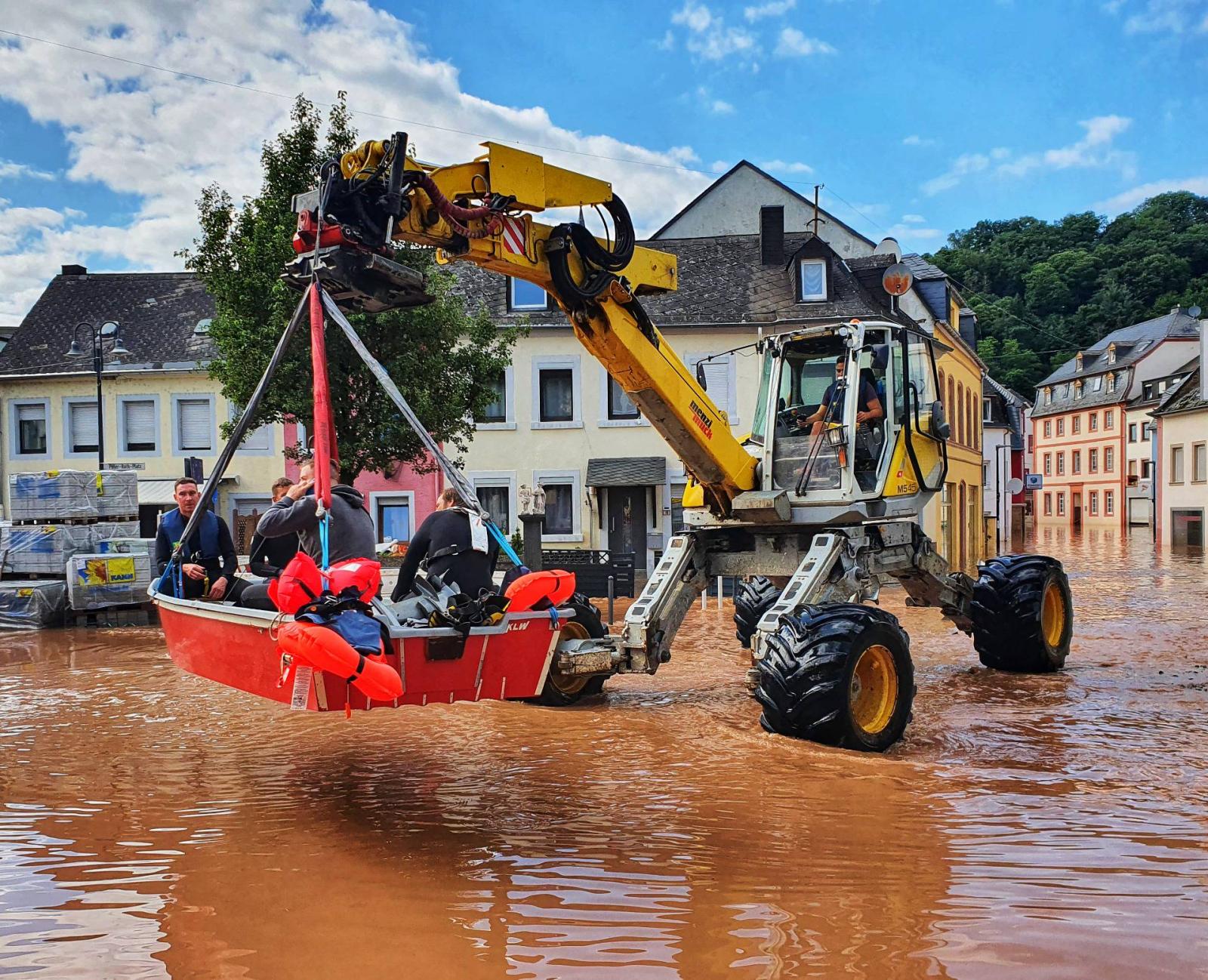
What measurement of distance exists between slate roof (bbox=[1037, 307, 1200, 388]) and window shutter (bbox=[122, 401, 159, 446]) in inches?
2157

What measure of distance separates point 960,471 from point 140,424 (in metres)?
23.1

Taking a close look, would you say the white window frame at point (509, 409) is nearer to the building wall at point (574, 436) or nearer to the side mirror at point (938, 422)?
the building wall at point (574, 436)

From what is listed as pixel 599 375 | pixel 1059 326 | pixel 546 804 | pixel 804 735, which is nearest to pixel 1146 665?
pixel 804 735

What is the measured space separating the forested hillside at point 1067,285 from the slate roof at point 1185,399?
90.2 feet

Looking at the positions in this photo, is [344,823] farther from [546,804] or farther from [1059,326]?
[1059,326]

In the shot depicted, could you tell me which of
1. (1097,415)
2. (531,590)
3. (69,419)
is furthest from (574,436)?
(1097,415)

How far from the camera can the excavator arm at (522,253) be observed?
6285mm

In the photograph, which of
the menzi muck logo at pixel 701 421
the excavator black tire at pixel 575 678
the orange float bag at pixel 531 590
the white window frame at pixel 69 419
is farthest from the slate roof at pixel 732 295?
the orange float bag at pixel 531 590

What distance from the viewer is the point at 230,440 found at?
691cm

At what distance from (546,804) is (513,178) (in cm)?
405

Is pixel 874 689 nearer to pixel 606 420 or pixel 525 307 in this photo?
pixel 606 420

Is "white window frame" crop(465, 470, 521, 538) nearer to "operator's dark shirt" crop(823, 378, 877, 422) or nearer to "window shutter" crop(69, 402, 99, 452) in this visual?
"window shutter" crop(69, 402, 99, 452)

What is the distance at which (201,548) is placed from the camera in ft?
27.8

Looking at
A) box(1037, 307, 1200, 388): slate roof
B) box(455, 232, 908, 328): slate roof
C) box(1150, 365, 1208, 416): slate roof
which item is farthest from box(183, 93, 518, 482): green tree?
box(1037, 307, 1200, 388): slate roof
